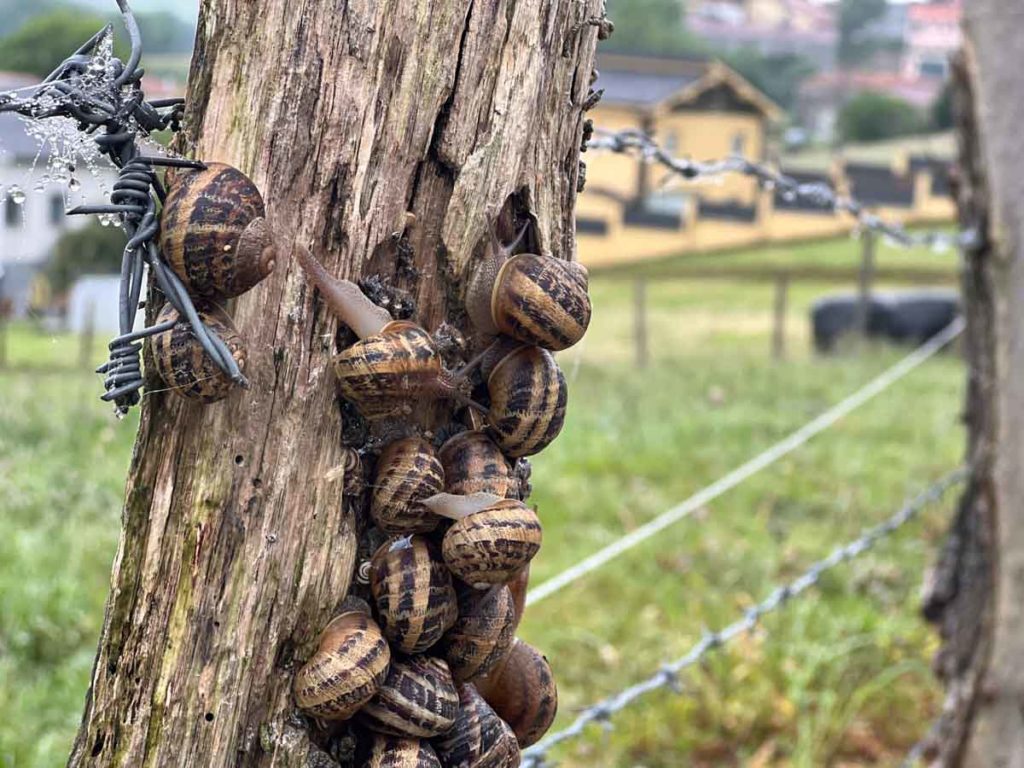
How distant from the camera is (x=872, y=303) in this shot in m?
11.2

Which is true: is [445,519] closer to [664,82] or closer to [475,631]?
[475,631]

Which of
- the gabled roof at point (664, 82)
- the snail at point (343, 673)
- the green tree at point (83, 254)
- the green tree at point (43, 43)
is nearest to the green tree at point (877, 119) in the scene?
the gabled roof at point (664, 82)

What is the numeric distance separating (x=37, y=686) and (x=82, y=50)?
7.49ft

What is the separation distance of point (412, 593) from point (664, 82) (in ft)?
46.1

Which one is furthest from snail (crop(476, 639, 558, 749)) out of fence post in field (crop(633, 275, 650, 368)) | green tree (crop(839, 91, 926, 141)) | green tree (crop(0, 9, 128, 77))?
green tree (crop(839, 91, 926, 141))

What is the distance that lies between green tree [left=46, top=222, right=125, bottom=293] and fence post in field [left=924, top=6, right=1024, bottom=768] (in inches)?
222

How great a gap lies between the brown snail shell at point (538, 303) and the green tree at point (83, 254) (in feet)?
20.9

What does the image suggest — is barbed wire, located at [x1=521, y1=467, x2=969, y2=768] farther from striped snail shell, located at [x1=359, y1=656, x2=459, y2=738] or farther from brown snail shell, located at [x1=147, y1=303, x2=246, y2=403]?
brown snail shell, located at [x1=147, y1=303, x2=246, y2=403]

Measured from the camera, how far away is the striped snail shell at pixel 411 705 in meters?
0.97

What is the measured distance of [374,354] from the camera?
921mm

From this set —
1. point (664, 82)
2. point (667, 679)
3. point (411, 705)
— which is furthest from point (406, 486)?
point (664, 82)

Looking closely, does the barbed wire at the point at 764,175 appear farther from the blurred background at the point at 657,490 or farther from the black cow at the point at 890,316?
the black cow at the point at 890,316

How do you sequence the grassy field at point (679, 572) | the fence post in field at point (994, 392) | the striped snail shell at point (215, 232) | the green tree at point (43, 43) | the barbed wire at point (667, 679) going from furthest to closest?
the grassy field at point (679, 572), the fence post in field at point (994, 392), the green tree at point (43, 43), the barbed wire at point (667, 679), the striped snail shell at point (215, 232)

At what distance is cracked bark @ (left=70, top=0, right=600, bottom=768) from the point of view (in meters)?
0.94
